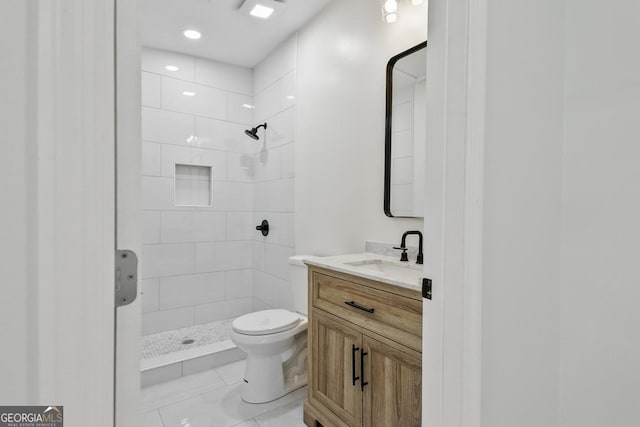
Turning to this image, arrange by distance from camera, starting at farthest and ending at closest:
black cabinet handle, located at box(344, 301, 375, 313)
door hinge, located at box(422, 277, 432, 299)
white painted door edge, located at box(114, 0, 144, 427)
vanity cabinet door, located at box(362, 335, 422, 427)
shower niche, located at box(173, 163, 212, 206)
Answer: shower niche, located at box(173, 163, 212, 206) → black cabinet handle, located at box(344, 301, 375, 313) → vanity cabinet door, located at box(362, 335, 422, 427) → door hinge, located at box(422, 277, 432, 299) → white painted door edge, located at box(114, 0, 144, 427)

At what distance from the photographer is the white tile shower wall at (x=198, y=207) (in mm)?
2859

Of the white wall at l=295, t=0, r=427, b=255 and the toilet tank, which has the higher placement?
the white wall at l=295, t=0, r=427, b=255

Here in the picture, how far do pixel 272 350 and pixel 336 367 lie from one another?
1.85 ft

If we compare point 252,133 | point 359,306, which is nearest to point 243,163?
point 252,133

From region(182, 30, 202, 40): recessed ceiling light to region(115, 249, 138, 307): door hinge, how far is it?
2.69 m

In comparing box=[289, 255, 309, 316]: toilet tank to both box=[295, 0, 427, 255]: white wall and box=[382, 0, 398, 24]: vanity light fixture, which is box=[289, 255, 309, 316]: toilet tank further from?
box=[382, 0, 398, 24]: vanity light fixture

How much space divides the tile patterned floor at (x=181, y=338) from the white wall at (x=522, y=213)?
7.64 feet

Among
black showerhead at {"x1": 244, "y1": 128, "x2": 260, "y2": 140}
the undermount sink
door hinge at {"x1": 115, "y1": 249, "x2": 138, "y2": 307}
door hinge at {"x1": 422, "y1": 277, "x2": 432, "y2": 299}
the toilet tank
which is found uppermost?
black showerhead at {"x1": 244, "y1": 128, "x2": 260, "y2": 140}

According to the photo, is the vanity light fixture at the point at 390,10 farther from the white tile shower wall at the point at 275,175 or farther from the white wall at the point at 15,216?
the white wall at the point at 15,216

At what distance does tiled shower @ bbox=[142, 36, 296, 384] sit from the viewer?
9.30ft

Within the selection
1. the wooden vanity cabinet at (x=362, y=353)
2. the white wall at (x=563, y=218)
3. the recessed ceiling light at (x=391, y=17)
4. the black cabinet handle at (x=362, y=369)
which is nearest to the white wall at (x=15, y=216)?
the white wall at (x=563, y=218)

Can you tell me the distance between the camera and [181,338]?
2809mm

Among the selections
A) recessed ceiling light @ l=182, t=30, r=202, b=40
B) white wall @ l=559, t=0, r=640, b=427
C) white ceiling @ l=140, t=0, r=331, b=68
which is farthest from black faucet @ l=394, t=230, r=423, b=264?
recessed ceiling light @ l=182, t=30, r=202, b=40

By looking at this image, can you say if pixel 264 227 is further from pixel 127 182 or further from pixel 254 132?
pixel 127 182
